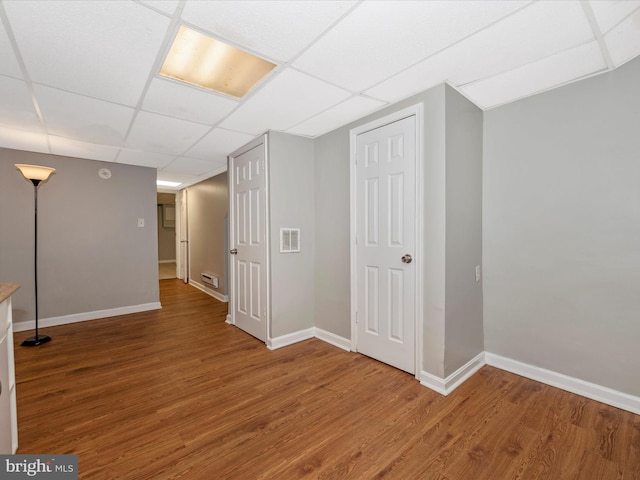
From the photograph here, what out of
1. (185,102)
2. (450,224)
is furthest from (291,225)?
(450,224)

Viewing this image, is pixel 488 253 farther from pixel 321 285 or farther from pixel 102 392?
pixel 102 392

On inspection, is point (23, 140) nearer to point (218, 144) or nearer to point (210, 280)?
point (218, 144)

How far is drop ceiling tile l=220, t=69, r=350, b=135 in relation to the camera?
6.97ft

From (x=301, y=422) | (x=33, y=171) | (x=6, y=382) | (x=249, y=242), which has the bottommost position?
(x=301, y=422)

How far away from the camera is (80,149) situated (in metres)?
3.76

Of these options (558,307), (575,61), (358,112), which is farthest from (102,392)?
(575,61)

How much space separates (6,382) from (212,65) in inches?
87.8

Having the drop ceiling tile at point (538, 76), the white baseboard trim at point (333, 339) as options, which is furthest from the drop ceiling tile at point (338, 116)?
the white baseboard trim at point (333, 339)

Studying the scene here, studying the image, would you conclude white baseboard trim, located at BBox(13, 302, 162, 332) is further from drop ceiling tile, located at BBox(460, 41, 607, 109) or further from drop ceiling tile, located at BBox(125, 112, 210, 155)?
drop ceiling tile, located at BBox(460, 41, 607, 109)

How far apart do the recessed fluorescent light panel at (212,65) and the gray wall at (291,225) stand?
1.00 m

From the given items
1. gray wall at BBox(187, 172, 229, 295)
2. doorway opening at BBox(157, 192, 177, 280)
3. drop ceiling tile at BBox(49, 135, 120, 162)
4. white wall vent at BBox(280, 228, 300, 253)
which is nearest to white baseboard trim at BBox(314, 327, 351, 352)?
white wall vent at BBox(280, 228, 300, 253)

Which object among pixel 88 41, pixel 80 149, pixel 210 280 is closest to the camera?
pixel 88 41

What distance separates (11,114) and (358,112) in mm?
3203

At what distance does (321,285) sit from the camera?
3400 mm
